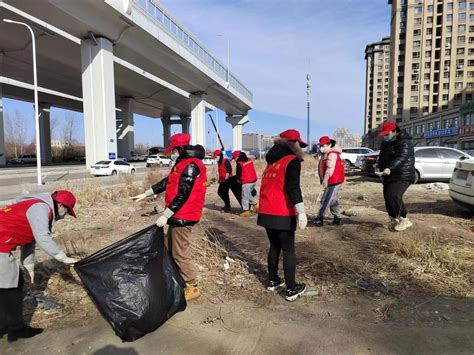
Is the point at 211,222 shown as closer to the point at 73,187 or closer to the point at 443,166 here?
the point at 73,187

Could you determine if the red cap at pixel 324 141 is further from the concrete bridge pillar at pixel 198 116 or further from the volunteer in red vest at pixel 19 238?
the concrete bridge pillar at pixel 198 116

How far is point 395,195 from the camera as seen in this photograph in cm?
573

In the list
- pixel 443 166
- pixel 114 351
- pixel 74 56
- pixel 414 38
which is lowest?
pixel 114 351

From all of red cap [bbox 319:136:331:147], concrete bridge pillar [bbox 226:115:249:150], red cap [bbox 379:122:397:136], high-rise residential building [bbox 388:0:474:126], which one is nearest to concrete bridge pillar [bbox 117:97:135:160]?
concrete bridge pillar [bbox 226:115:249:150]

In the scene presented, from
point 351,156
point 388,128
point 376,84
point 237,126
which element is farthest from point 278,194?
point 376,84

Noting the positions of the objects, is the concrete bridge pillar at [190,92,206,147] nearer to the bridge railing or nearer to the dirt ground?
the bridge railing

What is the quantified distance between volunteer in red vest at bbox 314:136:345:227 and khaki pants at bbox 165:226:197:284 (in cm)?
361

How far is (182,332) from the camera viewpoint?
3.06 meters

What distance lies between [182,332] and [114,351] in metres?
0.55

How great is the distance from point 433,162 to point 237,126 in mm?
58921

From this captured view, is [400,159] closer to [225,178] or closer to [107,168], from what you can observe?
[225,178]

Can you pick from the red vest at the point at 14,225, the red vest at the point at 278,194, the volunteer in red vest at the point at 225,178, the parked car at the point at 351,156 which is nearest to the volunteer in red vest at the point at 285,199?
the red vest at the point at 278,194

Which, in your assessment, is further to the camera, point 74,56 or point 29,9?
point 74,56

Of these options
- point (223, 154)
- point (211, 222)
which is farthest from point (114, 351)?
point (223, 154)
